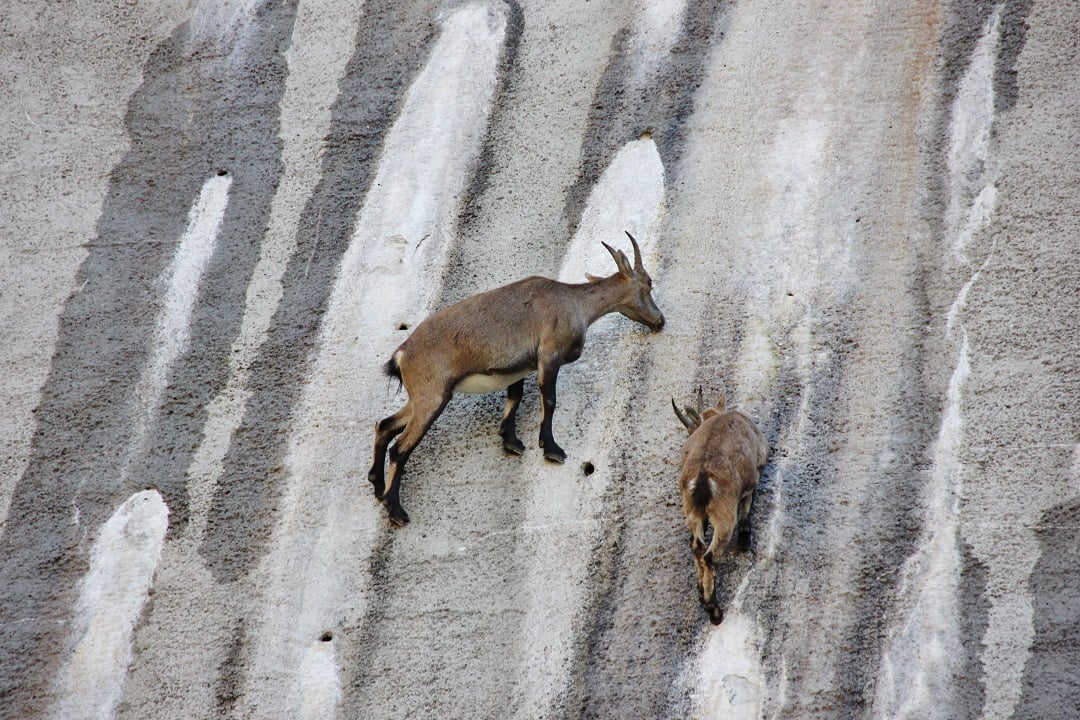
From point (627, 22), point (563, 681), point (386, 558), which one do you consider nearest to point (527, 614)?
point (563, 681)

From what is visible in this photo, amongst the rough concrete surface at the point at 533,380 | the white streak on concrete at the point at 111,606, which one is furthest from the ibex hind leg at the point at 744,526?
the white streak on concrete at the point at 111,606

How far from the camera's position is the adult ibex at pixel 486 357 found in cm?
999

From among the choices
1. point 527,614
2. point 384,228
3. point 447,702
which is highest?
point 384,228

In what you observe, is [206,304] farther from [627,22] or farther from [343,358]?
[627,22]

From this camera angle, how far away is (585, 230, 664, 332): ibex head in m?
11.1

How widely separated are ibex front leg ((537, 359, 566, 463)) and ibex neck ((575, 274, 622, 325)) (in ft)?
2.71

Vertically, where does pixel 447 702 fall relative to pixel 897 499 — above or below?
below

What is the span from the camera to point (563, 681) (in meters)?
9.11

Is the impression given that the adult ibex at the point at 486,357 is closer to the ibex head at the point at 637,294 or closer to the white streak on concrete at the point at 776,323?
the ibex head at the point at 637,294

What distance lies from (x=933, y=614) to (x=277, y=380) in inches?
258

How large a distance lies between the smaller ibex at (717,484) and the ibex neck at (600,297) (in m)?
1.81

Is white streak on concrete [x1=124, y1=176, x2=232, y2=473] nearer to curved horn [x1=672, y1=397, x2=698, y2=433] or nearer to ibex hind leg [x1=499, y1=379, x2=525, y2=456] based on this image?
ibex hind leg [x1=499, y1=379, x2=525, y2=456]

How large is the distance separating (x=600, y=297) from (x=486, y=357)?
5.10 feet

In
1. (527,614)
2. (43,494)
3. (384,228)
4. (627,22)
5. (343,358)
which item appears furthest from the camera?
(627,22)
